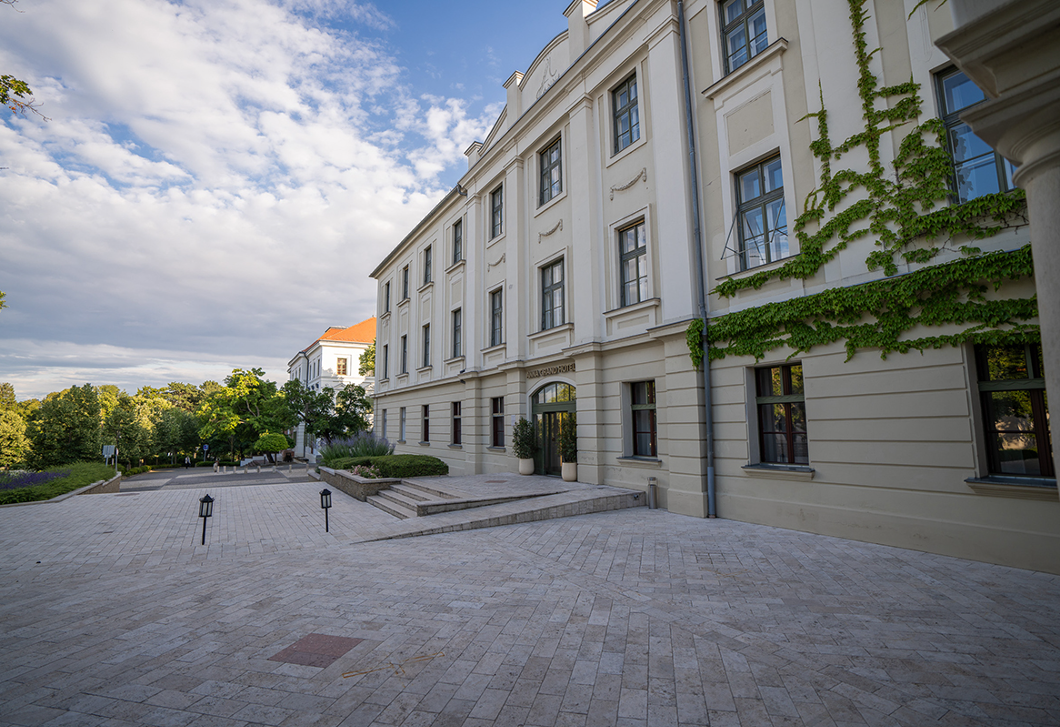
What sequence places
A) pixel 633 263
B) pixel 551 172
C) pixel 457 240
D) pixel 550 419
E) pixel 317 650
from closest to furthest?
pixel 317 650 < pixel 633 263 < pixel 550 419 < pixel 551 172 < pixel 457 240

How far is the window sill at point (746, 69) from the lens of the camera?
31.0 feet

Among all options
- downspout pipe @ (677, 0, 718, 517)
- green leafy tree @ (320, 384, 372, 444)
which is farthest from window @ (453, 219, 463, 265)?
green leafy tree @ (320, 384, 372, 444)

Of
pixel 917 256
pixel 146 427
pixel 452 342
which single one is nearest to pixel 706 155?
pixel 917 256

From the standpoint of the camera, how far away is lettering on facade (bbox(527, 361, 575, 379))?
14.4 m

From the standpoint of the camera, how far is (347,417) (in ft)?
108

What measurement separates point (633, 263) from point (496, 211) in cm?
859

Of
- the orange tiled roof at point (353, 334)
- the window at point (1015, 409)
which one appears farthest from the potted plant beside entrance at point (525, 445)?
the orange tiled roof at point (353, 334)

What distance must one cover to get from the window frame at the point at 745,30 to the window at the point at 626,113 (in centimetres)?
255

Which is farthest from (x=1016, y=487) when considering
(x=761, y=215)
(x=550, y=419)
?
(x=550, y=419)

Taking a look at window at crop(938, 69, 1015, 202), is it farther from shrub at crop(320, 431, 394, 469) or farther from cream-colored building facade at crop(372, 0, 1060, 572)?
shrub at crop(320, 431, 394, 469)

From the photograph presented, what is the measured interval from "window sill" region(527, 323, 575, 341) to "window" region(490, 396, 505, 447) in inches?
125

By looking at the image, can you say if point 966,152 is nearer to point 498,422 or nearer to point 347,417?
point 498,422

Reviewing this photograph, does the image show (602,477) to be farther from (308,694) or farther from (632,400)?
(308,694)

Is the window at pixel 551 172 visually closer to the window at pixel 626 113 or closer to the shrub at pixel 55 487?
the window at pixel 626 113
